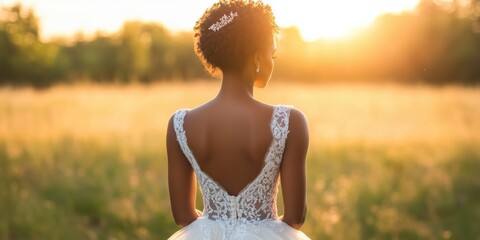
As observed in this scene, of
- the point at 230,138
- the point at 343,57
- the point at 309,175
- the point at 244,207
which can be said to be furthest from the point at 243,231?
the point at 343,57

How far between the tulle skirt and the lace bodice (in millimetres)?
21

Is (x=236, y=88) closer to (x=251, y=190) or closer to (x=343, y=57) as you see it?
(x=251, y=190)

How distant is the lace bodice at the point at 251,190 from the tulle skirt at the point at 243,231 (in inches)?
0.8

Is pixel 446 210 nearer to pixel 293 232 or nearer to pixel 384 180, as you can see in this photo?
pixel 384 180

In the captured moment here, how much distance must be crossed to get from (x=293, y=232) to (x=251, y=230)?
153 millimetres

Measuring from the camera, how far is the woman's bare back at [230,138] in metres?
2.48

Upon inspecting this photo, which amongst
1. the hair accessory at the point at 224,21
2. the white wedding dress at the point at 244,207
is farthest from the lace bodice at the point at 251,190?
the hair accessory at the point at 224,21

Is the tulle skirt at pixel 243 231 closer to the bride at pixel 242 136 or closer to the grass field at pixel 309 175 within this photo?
the bride at pixel 242 136

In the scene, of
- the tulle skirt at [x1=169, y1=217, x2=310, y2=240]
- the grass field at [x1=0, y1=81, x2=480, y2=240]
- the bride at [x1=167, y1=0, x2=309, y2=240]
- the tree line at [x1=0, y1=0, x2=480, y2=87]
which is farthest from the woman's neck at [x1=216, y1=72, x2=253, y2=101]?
the tree line at [x1=0, y1=0, x2=480, y2=87]

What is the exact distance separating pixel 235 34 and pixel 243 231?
723 mm

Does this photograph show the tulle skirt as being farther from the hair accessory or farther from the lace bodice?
the hair accessory

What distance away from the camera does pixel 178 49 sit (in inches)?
1249

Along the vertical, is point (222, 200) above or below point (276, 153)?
below

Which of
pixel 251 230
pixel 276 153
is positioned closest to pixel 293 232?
pixel 251 230
